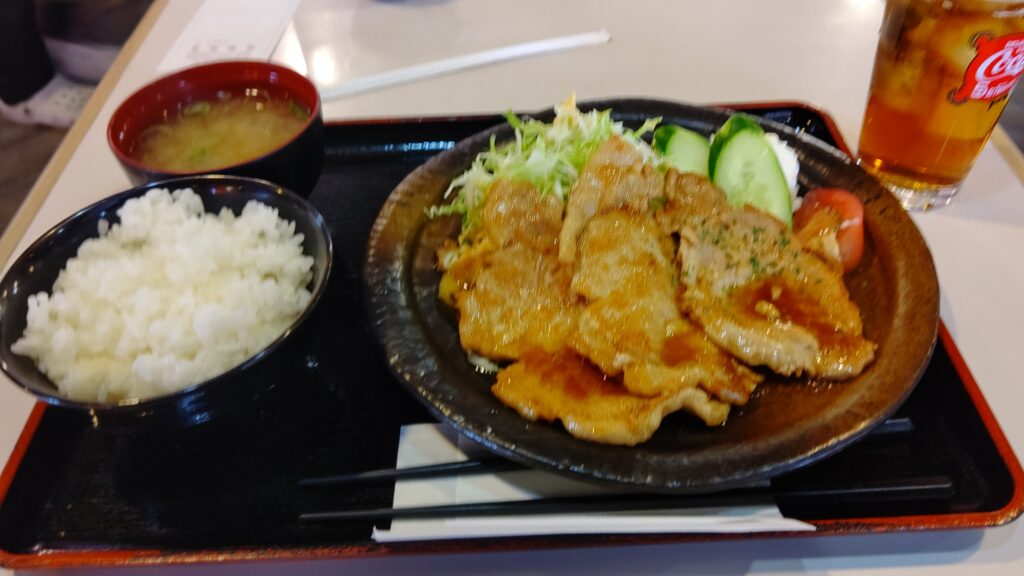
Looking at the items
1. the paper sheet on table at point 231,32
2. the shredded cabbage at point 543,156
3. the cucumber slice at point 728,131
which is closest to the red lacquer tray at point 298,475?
the shredded cabbage at point 543,156

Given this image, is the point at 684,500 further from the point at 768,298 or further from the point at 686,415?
the point at 768,298

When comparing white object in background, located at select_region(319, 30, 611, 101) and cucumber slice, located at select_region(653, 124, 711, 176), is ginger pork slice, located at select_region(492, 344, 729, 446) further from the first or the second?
white object in background, located at select_region(319, 30, 611, 101)

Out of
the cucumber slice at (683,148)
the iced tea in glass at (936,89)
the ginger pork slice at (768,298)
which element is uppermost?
the iced tea in glass at (936,89)

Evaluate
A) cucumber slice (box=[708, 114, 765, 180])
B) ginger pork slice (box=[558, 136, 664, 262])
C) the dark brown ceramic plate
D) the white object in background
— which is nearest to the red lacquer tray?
the dark brown ceramic plate

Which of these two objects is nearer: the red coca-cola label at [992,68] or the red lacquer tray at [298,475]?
the red lacquer tray at [298,475]

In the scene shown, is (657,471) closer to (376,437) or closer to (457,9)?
(376,437)

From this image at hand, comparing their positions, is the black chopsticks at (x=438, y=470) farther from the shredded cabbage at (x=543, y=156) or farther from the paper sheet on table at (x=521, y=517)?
the shredded cabbage at (x=543, y=156)

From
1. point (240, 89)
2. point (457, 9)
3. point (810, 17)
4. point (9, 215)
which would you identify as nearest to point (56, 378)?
point (240, 89)
